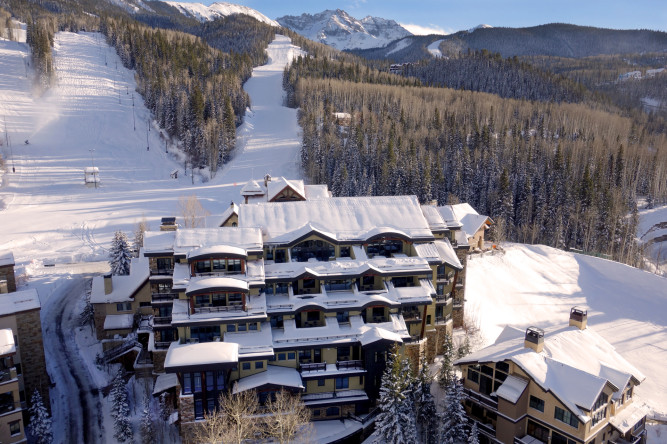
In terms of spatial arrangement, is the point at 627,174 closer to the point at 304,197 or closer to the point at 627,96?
the point at 304,197

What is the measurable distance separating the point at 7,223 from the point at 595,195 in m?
97.0

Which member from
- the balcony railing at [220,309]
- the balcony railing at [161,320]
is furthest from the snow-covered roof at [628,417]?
the balcony railing at [161,320]

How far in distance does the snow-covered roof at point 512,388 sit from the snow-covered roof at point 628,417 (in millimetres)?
6427

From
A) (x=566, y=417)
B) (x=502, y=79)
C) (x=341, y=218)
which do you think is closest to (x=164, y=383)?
(x=341, y=218)

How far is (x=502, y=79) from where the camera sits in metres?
174

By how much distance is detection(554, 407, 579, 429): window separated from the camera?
95.7 feet

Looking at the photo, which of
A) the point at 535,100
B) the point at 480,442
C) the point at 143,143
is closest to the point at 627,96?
the point at 535,100

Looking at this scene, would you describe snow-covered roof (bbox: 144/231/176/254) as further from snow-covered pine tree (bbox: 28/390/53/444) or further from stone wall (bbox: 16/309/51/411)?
snow-covered pine tree (bbox: 28/390/53/444)

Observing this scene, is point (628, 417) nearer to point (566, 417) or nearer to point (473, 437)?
point (566, 417)

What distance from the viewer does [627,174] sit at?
108375 millimetres

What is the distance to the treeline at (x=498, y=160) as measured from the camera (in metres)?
86.3

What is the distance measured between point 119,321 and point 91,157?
68.3 m

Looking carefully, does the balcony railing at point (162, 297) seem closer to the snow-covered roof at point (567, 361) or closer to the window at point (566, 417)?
the snow-covered roof at point (567, 361)

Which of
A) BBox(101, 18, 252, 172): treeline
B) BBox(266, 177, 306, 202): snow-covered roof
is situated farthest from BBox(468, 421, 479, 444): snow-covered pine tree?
BBox(101, 18, 252, 172): treeline
